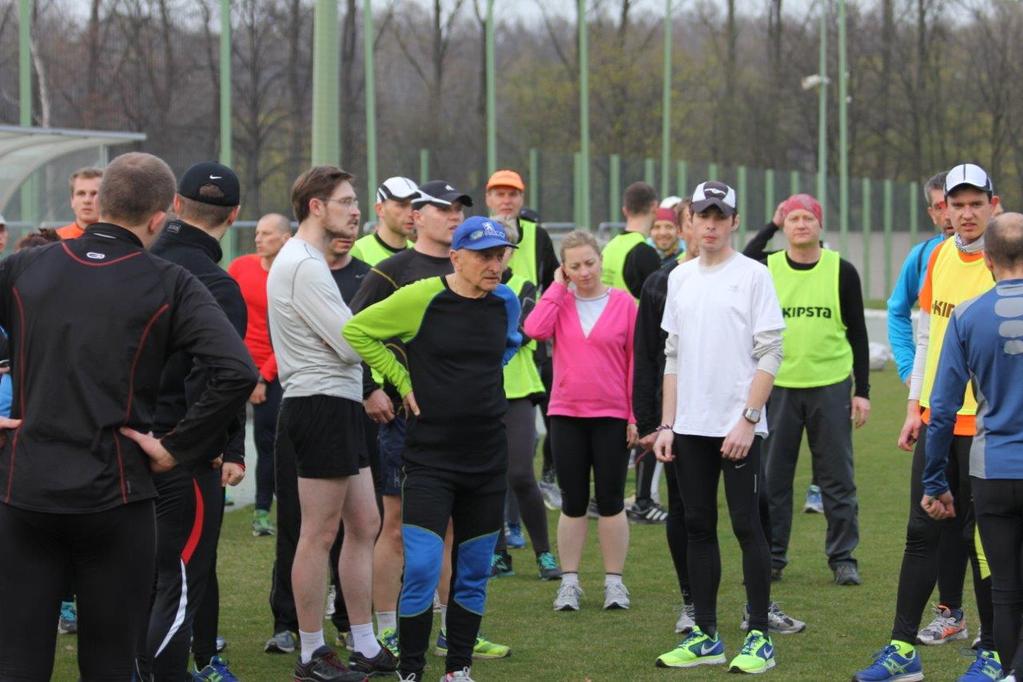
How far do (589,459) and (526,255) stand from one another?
76.5 inches

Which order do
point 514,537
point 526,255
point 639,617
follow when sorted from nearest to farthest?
point 639,617 → point 526,255 → point 514,537

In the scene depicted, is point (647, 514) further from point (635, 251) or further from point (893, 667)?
point (893, 667)

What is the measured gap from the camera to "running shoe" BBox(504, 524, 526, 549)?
962 centimetres

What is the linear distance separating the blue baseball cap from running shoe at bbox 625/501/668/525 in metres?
5.04

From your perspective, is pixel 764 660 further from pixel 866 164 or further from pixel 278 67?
pixel 866 164

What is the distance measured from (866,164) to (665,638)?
4454cm

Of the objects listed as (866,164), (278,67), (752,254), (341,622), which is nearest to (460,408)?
(341,622)

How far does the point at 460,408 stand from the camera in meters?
6.01

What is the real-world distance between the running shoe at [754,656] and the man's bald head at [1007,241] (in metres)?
2.07

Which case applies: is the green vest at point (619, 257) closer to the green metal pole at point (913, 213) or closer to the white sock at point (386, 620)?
the white sock at point (386, 620)

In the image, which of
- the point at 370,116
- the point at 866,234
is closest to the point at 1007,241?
the point at 370,116

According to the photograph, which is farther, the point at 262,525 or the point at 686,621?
the point at 262,525

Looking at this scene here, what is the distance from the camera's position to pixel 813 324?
27.9 ft

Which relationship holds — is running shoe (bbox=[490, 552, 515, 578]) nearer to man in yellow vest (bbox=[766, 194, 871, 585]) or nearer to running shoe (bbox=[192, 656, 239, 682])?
man in yellow vest (bbox=[766, 194, 871, 585])
